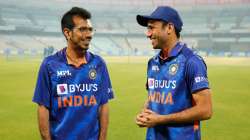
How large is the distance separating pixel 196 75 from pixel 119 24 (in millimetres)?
76325

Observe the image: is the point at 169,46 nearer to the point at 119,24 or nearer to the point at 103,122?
the point at 103,122

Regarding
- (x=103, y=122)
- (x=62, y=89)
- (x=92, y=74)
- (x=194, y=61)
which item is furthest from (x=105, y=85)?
(x=194, y=61)

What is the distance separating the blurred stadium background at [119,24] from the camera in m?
64.7

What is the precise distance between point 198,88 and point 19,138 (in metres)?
5.25

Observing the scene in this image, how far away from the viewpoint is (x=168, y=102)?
333 cm

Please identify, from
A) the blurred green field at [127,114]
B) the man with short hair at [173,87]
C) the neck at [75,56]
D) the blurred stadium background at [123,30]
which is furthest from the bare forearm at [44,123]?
the blurred stadium background at [123,30]

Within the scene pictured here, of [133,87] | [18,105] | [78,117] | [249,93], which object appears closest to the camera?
[78,117]

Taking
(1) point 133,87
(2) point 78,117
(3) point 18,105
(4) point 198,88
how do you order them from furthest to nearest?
(1) point 133,87 < (3) point 18,105 < (2) point 78,117 < (4) point 198,88

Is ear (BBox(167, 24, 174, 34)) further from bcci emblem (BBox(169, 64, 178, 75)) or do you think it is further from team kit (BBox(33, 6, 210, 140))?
bcci emblem (BBox(169, 64, 178, 75))

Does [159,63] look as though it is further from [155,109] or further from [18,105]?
[18,105]

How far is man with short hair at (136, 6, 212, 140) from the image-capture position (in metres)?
3.12

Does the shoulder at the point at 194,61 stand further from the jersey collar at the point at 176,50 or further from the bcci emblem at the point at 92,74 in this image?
the bcci emblem at the point at 92,74

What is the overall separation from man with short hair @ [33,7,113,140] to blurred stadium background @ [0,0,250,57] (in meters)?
58.3

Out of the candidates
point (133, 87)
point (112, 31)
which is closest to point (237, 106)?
point (133, 87)
